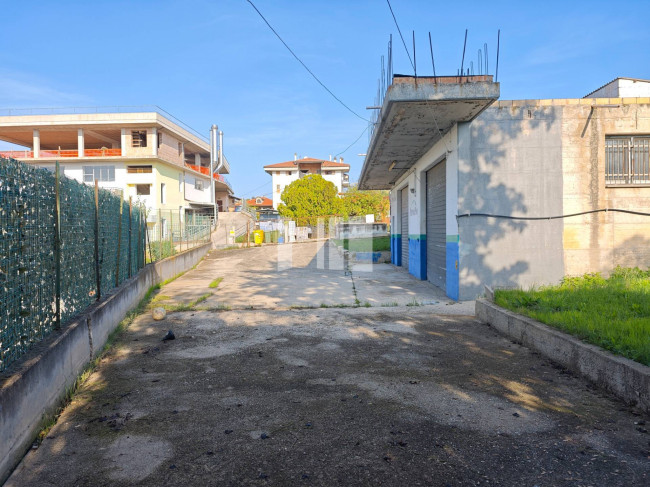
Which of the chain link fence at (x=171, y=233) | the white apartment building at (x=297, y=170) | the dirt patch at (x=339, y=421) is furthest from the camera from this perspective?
the white apartment building at (x=297, y=170)

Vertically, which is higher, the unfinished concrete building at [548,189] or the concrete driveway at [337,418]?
the unfinished concrete building at [548,189]

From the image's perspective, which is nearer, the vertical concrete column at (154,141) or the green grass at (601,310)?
the green grass at (601,310)

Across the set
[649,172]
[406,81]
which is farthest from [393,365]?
[649,172]

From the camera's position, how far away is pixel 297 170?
71.2 metres

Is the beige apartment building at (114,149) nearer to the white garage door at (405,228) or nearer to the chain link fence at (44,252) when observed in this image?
the white garage door at (405,228)

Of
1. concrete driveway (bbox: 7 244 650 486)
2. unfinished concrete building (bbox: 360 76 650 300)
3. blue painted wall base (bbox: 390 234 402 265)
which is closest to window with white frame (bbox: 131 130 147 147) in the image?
blue painted wall base (bbox: 390 234 402 265)

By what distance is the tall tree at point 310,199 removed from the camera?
156 ft

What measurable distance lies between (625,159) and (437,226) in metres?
4.56

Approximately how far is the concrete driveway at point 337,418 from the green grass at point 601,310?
50cm

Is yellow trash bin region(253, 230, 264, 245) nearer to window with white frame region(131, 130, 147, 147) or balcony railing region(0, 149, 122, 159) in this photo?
window with white frame region(131, 130, 147, 147)

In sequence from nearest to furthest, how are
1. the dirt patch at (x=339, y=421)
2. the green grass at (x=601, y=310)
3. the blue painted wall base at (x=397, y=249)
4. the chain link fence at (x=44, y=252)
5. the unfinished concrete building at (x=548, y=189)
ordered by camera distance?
the dirt patch at (x=339, y=421), the chain link fence at (x=44, y=252), the green grass at (x=601, y=310), the unfinished concrete building at (x=548, y=189), the blue painted wall base at (x=397, y=249)

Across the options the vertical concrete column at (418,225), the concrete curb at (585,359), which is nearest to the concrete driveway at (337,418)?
the concrete curb at (585,359)

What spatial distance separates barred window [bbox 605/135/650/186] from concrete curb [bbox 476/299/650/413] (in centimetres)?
543

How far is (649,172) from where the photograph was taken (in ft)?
32.7
